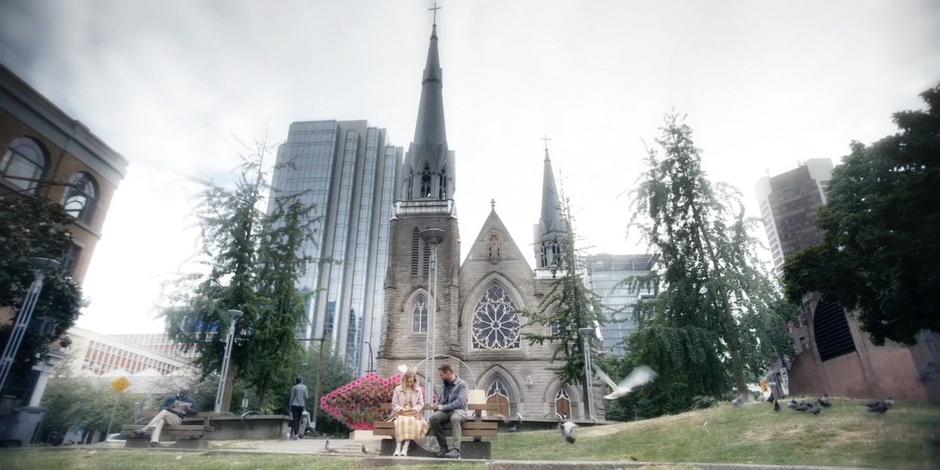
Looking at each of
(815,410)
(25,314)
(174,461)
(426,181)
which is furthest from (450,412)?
(426,181)

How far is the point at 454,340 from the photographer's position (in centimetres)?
2831

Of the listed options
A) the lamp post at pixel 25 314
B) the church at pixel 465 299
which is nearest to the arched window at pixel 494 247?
the church at pixel 465 299

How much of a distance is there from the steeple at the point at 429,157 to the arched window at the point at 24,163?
28.7 m

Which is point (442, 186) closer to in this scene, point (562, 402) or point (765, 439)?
point (562, 402)

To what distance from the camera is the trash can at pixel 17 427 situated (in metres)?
4.65

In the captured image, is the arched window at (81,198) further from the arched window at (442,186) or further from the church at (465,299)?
the arched window at (442,186)

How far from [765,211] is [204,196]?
99.7 metres

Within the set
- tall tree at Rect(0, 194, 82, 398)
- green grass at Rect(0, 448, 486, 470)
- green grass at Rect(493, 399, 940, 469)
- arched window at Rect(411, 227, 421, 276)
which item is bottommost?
green grass at Rect(0, 448, 486, 470)

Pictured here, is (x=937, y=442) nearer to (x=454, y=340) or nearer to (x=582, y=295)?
(x=582, y=295)

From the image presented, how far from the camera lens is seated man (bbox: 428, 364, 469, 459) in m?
7.39

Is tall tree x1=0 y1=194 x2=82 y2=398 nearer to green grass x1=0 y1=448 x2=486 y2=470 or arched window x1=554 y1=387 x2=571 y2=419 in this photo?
green grass x1=0 y1=448 x2=486 y2=470

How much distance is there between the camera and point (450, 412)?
7598mm

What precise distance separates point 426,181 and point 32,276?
30543 mm

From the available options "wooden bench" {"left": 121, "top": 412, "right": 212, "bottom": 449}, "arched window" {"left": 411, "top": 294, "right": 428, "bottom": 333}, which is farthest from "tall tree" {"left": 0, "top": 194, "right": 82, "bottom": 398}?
"arched window" {"left": 411, "top": 294, "right": 428, "bottom": 333}
